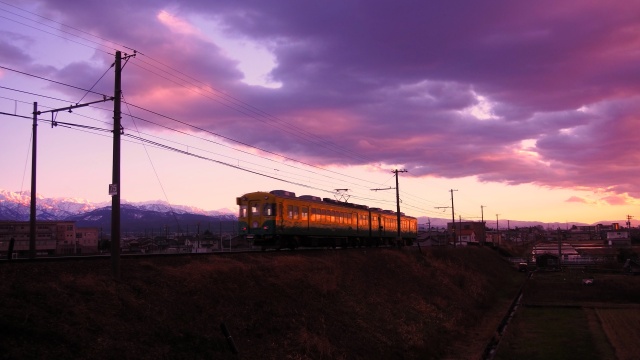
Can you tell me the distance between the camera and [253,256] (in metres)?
24.6

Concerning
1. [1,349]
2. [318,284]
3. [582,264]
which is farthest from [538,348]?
[582,264]

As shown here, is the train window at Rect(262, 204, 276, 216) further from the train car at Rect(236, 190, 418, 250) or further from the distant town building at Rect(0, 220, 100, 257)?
the distant town building at Rect(0, 220, 100, 257)

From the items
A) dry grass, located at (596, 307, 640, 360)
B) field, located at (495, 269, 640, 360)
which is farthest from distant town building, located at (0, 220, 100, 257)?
dry grass, located at (596, 307, 640, 360)

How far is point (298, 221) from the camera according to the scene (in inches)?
1326

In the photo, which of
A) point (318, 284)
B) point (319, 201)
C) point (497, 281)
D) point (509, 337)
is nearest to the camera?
point (318, 284)

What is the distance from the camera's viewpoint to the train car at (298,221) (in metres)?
31.5

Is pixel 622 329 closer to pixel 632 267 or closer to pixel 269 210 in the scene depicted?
pixel 269 210

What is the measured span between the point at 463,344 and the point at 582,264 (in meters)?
90.2

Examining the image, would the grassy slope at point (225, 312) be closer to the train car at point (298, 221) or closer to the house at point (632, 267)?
the train car at point (298, 221)

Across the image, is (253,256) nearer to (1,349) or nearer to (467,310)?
(1,349)


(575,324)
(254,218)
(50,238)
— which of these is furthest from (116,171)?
(50,238)

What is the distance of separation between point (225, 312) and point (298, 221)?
56.1ft

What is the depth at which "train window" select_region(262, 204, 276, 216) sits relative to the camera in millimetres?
31219

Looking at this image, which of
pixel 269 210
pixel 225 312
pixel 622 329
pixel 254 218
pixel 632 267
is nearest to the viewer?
pixel 225 312
